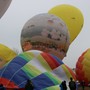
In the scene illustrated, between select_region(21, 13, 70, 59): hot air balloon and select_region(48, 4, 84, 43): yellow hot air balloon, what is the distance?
3015 mm

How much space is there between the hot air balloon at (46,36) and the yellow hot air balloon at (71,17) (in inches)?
119

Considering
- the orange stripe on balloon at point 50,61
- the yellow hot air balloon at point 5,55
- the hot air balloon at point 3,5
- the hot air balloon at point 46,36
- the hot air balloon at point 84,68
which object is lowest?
the hot air balloon at point 84,68

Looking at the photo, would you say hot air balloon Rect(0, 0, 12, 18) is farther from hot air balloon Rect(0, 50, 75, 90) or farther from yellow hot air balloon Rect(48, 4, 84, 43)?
yellow hot air balloon Rect(48, 4, 84, 43)

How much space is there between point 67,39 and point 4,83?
4.07m

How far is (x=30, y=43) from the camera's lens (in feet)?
35.6

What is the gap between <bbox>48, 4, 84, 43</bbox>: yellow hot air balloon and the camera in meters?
14.1

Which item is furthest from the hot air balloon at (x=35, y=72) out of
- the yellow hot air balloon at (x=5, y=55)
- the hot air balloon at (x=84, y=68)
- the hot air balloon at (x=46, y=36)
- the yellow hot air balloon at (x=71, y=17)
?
the yellow hot air balloon at (x=71, y=17)

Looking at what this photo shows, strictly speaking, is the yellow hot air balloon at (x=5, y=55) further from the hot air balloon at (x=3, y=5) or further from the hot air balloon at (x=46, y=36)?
the hot air balloon at (x=3, y=5)

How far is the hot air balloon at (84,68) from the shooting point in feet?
44.1

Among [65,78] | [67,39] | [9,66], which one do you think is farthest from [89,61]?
[9,66]

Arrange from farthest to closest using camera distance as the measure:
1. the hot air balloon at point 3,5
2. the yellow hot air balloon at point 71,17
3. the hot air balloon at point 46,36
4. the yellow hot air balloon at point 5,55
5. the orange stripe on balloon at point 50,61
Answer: the yellow hot air balloon at point 71,17 < the yellow hot air balloon at point 5,55 < the hot air balloon at point 46,36 < the orange stripe on balloon at point 50,61 < the hot air balloon at point 3,5

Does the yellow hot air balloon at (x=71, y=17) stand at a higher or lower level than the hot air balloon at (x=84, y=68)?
higher

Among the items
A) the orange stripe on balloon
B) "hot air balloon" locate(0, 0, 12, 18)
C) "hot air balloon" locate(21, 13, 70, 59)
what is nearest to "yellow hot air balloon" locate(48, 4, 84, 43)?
"hot air balloon" locate(21, 13, 70, 59)

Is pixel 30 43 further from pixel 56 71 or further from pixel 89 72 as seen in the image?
pixel 89 72
